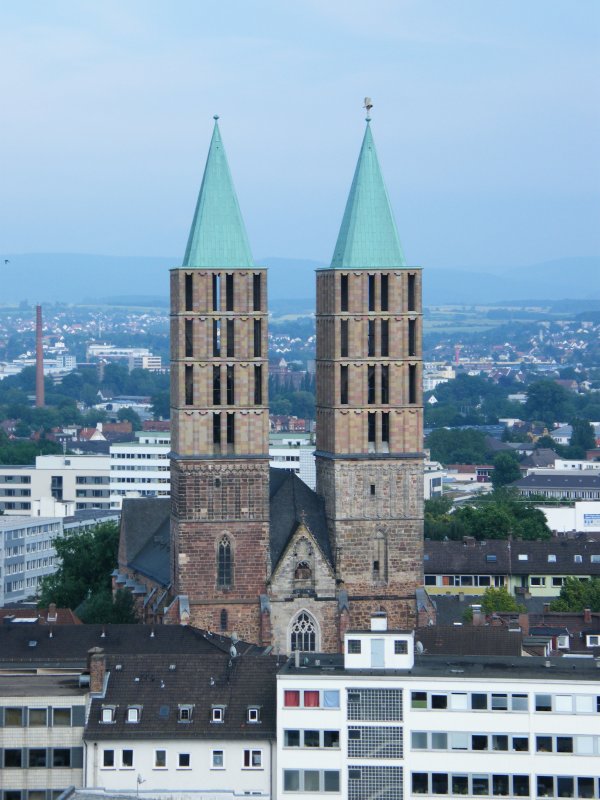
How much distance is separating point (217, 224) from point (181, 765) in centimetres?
2765

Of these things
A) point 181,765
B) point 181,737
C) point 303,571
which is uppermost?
point 303,571

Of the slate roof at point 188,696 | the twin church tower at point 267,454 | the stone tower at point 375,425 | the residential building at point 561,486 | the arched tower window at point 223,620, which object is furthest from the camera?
the residential building at point 561,486

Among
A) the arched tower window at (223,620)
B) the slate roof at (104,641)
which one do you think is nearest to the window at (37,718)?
the slate roof at (104,641)

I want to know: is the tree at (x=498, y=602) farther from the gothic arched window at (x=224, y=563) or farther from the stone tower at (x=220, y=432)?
the gothic arched window at (x=224, y=563)

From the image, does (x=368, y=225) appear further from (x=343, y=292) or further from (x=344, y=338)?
(x=344, y=338)

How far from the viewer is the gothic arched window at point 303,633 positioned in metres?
81.8

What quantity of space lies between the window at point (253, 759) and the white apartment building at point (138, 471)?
99290 millimetres

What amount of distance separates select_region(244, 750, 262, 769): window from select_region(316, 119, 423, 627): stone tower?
2252 cm

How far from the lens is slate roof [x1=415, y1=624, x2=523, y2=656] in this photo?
235 feet

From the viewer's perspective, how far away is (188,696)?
61.8 metres

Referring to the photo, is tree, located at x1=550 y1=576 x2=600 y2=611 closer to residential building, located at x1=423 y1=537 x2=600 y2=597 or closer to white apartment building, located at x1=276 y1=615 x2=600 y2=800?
residential building, located at x1=423 y1=537 x2=600 y2=597

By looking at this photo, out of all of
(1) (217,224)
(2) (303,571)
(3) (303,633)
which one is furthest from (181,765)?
(1) (217,224)

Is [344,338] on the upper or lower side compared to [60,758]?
upper

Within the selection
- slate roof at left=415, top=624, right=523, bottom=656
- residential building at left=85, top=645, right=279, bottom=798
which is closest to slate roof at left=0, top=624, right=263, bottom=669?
slate roof at left=415, top=624, right=523, bottom=656
